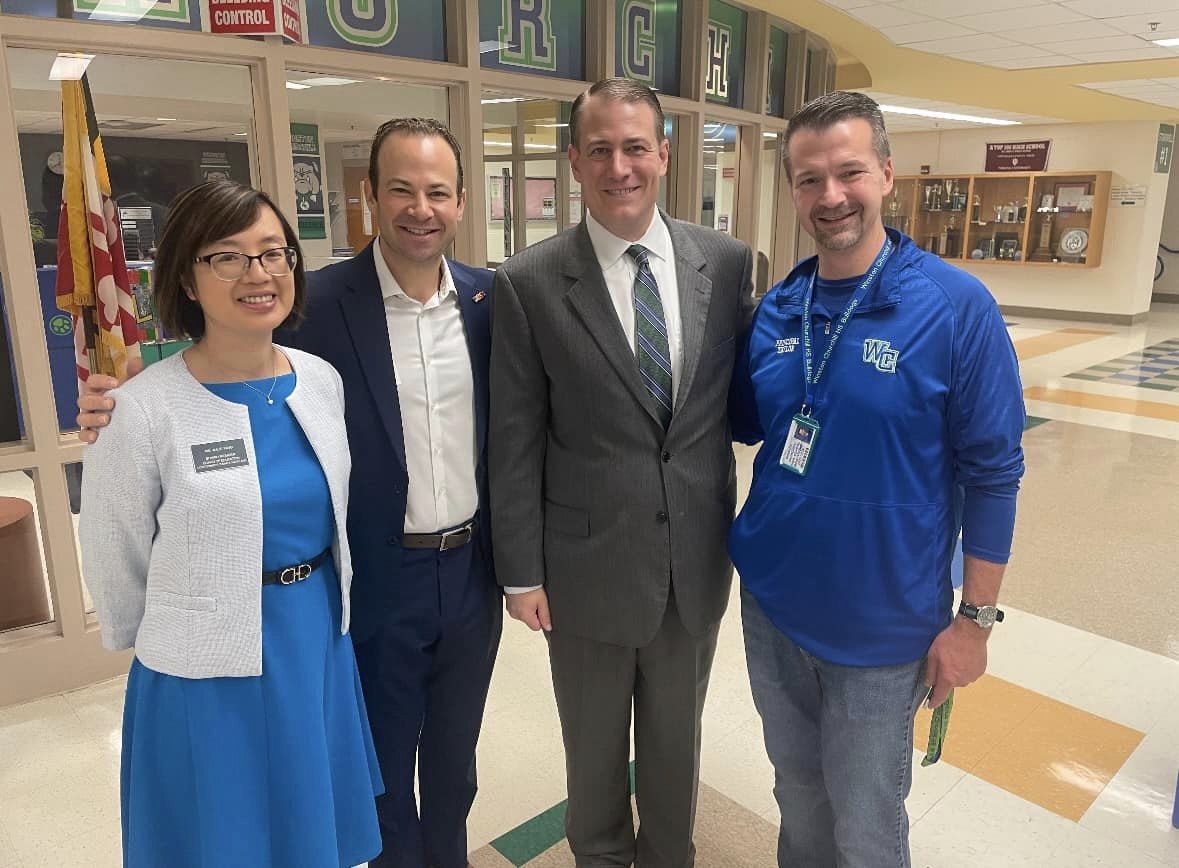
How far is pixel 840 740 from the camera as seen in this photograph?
1.73 meters

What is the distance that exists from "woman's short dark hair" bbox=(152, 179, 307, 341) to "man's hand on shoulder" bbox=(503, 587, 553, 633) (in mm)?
903

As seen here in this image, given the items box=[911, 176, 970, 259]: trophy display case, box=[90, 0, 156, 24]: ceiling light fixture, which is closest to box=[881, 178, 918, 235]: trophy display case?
box=[911, 176, 970, 259]: trophy display case

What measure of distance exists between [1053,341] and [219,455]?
1258 centimetres

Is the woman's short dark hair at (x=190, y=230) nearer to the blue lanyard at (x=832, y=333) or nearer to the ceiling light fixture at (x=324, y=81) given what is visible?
the blue lanyard at (x=832, y=333)

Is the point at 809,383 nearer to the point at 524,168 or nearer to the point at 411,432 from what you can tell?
the point at 411,432

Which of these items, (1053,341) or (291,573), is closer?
(291,573)

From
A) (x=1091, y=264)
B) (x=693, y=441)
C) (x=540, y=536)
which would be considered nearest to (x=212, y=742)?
(x=540, y=536)

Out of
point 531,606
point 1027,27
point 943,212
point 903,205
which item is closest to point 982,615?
point 531,606

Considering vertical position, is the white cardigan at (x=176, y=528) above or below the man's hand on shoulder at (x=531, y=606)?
above

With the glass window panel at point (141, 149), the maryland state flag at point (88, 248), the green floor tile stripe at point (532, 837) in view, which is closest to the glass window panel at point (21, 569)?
the glass window panel at point (141, 149)

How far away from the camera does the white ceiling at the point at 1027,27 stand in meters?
5.74

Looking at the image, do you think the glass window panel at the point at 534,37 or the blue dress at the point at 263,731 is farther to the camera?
the glass window panel at the point at 534,37

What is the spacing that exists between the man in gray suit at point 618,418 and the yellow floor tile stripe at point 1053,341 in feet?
31.9

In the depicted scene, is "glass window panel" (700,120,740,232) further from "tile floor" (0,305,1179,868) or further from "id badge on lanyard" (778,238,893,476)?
"id badge on lanyard" (778,238,893,476)
